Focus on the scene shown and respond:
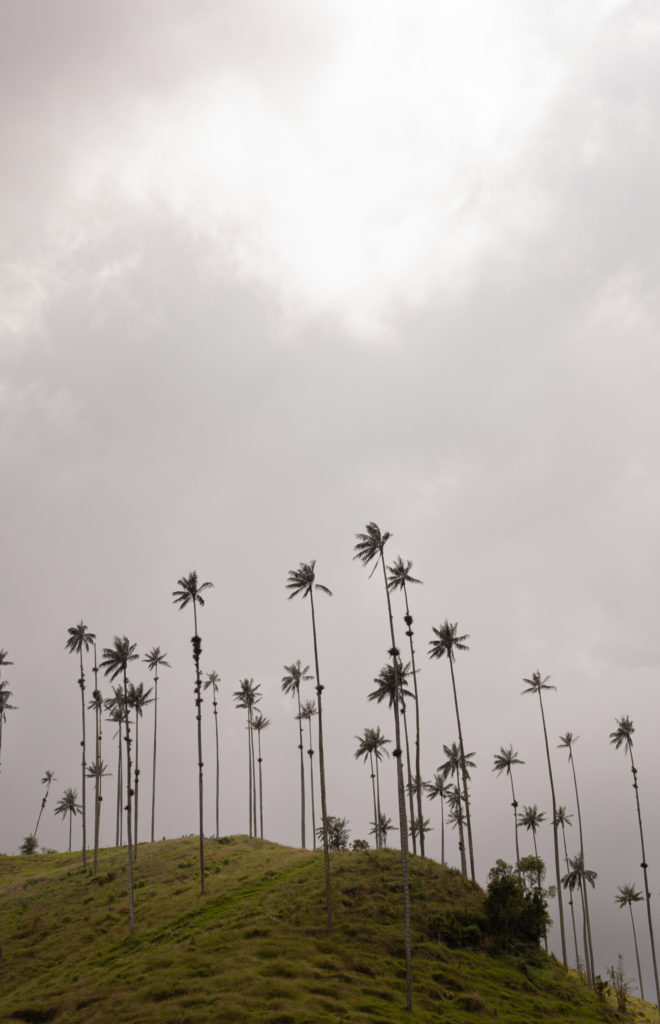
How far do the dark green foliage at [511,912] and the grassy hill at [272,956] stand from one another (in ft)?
5.45

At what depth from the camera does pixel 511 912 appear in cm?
5394

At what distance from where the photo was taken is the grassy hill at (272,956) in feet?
127

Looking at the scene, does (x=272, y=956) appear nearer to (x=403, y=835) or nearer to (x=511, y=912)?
(x=403, y=835)

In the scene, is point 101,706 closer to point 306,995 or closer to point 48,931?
point 48,931

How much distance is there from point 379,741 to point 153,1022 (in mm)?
64804

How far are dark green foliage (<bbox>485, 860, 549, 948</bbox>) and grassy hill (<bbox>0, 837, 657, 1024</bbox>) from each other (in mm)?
1662

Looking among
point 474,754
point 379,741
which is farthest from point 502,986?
point 474,754

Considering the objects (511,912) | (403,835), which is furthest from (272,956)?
(511,912)

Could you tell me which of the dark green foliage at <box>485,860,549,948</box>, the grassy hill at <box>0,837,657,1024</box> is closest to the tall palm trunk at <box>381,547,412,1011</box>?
the grassy hill at <box>0,837,657,1024</box>

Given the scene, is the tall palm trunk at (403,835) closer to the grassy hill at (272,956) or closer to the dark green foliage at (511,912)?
the grassy hill at (272,956)

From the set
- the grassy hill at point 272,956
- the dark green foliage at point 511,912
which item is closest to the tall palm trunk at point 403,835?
the grassy hill at point 272,956

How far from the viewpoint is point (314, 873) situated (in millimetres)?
63656

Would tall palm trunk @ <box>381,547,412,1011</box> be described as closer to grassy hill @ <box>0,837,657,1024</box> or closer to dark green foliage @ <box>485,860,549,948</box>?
grassy hill @ <box>0,837,657,1024</box>

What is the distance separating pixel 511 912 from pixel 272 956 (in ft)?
66.3
